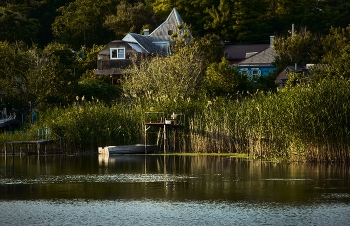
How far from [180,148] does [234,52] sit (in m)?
46.7

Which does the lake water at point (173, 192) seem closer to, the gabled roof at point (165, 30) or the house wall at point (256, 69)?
the house wall at point (256, 69)

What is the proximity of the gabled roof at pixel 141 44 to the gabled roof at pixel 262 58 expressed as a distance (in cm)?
845

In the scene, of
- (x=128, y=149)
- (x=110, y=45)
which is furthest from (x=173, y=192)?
(x=110, y=45)

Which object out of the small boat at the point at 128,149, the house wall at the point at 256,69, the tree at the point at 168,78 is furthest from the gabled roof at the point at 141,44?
the small boat at the point at 128,149

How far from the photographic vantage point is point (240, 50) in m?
96.2

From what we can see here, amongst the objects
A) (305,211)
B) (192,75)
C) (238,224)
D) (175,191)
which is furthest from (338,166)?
(192,75)

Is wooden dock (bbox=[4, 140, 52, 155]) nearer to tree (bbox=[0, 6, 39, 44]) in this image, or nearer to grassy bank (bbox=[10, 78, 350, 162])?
grassy bank (bbox=[10, 78, 350, 162])

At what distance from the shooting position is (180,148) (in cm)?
4991

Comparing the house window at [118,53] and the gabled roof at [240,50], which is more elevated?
the gabled roof at [240,50]

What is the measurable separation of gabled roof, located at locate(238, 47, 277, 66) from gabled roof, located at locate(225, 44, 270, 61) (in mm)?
4426

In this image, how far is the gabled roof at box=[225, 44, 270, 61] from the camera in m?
94.6

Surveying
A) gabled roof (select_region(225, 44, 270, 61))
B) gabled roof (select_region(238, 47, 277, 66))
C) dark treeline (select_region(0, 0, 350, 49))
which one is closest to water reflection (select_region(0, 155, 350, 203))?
gabled roof (select_region(238, 47, 277, 66))

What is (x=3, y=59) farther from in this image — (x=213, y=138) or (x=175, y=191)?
(x=175, y=191)

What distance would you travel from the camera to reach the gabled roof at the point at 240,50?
94.6m
